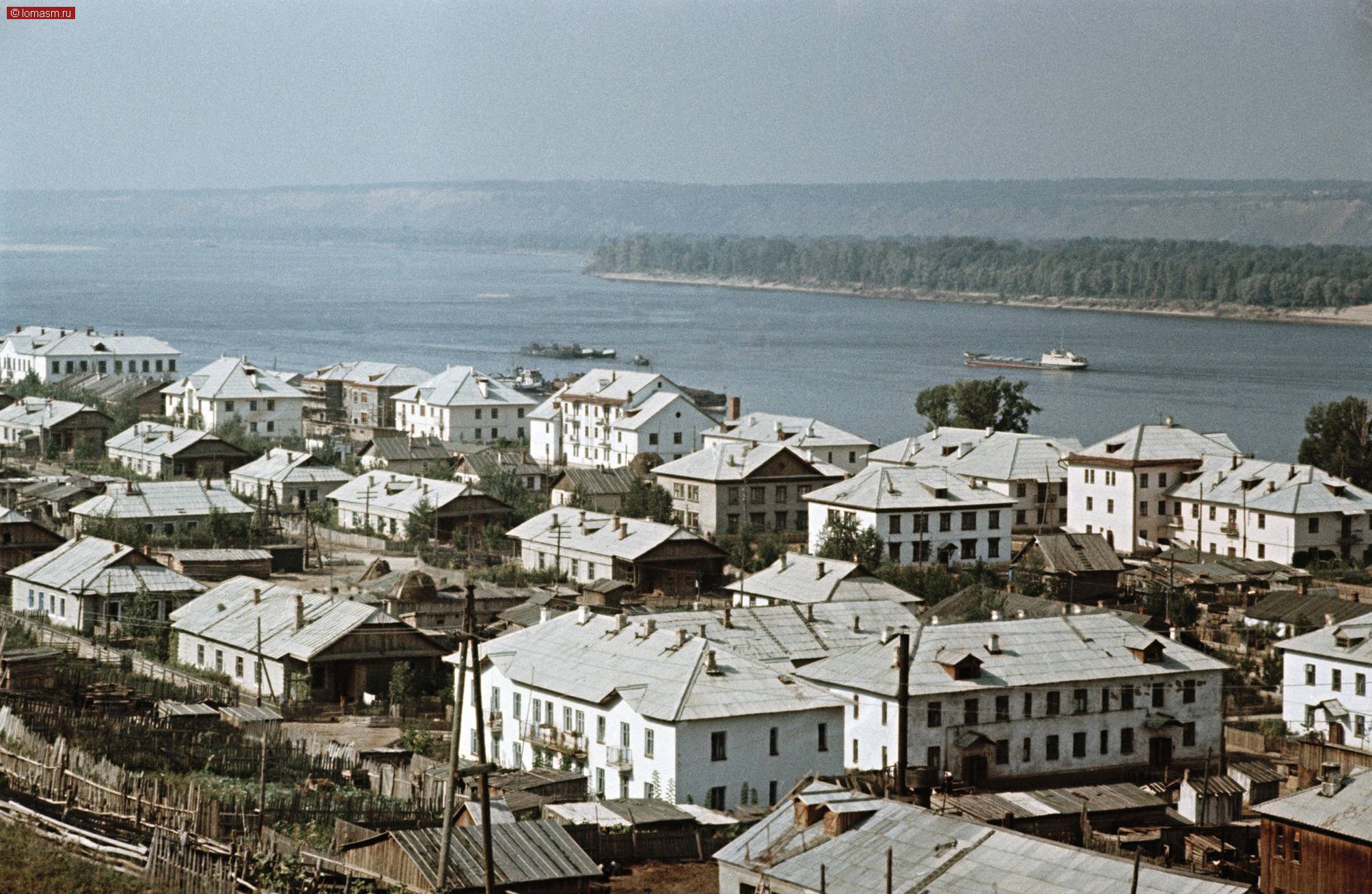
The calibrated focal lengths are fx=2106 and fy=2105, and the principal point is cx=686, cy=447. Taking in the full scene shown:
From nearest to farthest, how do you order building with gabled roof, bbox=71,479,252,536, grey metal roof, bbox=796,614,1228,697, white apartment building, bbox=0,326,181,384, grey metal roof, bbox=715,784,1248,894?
grey metal roof, bbox=715,784,1248,894
grey metal roof, bbox=796,614,1228,697
building with gabled roof, bbox=71,479,252,536
white apartment building, bbox=0,326,181,384

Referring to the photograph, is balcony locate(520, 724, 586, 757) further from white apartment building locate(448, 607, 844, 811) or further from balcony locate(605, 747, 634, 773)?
balcony locate(605, 747, 634, 773)

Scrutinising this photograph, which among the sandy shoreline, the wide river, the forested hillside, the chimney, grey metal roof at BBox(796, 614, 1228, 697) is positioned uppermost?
the forested hillside

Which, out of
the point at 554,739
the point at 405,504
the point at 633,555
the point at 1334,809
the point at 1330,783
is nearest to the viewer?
the point at 1334,809

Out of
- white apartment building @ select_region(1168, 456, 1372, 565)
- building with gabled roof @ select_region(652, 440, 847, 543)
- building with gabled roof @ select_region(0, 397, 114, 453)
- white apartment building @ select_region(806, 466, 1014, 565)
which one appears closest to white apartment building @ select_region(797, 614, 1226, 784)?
white apartment building @ select_region(806, 466, 1014, 565)

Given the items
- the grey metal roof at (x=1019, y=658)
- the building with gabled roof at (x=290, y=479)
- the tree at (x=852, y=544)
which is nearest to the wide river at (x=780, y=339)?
the building with gabled roof at (x=290, y=479)

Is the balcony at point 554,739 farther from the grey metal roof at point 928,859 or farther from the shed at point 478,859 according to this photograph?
the shed at point 478,859

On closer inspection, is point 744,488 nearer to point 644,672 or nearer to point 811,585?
point 811,585

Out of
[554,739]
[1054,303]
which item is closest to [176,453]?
[554,739]
